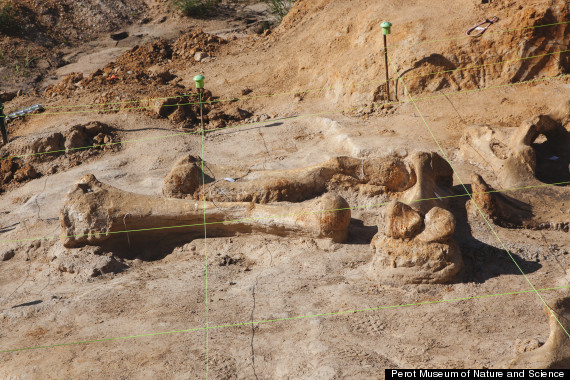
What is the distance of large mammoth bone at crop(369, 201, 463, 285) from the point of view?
5.41 meters

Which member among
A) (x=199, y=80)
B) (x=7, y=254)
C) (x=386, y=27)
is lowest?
(x=7, y=254)

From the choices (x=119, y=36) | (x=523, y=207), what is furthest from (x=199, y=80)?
(x=119, y=36)

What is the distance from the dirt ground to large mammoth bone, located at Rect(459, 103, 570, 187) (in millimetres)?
195

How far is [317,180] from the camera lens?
6883 mm

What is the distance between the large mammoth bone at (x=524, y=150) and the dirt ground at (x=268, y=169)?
0.19 meters

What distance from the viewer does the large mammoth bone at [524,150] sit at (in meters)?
6.60

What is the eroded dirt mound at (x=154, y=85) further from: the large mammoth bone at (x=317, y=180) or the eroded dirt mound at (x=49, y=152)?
the large mammoth bone at (x=317, y=180)

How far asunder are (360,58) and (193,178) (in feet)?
12.5

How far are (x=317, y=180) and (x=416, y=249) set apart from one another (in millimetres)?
1650

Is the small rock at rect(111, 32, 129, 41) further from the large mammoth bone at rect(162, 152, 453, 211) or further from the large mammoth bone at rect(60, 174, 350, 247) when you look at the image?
the large mammoth bone at rect(60, 174, 350, 247)

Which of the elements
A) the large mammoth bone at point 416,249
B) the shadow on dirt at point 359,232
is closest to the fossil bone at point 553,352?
the large mammoth bone at point 416,249

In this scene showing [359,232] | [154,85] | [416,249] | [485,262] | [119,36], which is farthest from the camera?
[119,36]

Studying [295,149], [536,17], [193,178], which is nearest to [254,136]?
[295,149]

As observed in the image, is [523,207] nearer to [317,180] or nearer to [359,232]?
[359,232]
